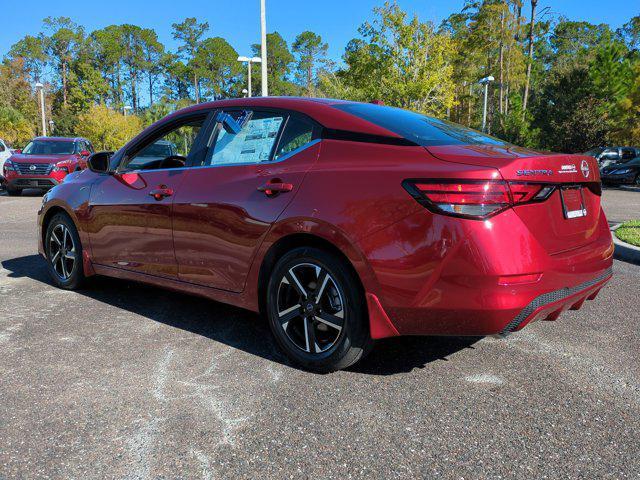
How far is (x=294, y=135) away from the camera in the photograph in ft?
11.3

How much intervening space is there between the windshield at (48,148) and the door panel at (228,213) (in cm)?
1551

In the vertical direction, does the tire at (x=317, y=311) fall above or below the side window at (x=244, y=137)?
below

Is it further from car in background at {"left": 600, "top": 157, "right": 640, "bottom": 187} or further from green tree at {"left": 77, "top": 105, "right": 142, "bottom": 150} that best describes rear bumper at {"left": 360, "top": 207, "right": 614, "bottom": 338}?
green tree at {"left": 77, "top": 105, "right": 142, "bottom": 150}

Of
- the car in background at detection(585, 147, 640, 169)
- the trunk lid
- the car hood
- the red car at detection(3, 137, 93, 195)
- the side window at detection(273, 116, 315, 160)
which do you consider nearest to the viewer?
the trunk lid

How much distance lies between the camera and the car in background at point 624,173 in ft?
75.8

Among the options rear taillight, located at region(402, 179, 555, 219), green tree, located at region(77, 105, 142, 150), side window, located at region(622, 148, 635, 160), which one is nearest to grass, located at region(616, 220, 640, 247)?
rear taillight, located at region(402, 179, 555, 219)

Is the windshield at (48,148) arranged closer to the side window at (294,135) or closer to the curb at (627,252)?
the curb at (627,252)

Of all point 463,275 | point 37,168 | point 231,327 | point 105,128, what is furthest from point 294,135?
point 105,128

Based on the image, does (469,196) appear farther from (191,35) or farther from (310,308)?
(191,35)

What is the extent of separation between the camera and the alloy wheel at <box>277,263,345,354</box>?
3152 millimetres

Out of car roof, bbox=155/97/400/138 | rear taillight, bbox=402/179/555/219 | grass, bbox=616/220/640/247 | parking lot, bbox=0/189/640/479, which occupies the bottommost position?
parking lot, bbox=0/189/640/479

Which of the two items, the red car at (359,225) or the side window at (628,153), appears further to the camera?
the side window at (628,153)

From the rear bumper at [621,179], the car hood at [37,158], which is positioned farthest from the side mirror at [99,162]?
the rear bumper at [621,179]

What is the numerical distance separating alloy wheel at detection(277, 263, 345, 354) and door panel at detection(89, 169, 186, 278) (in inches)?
41.5
